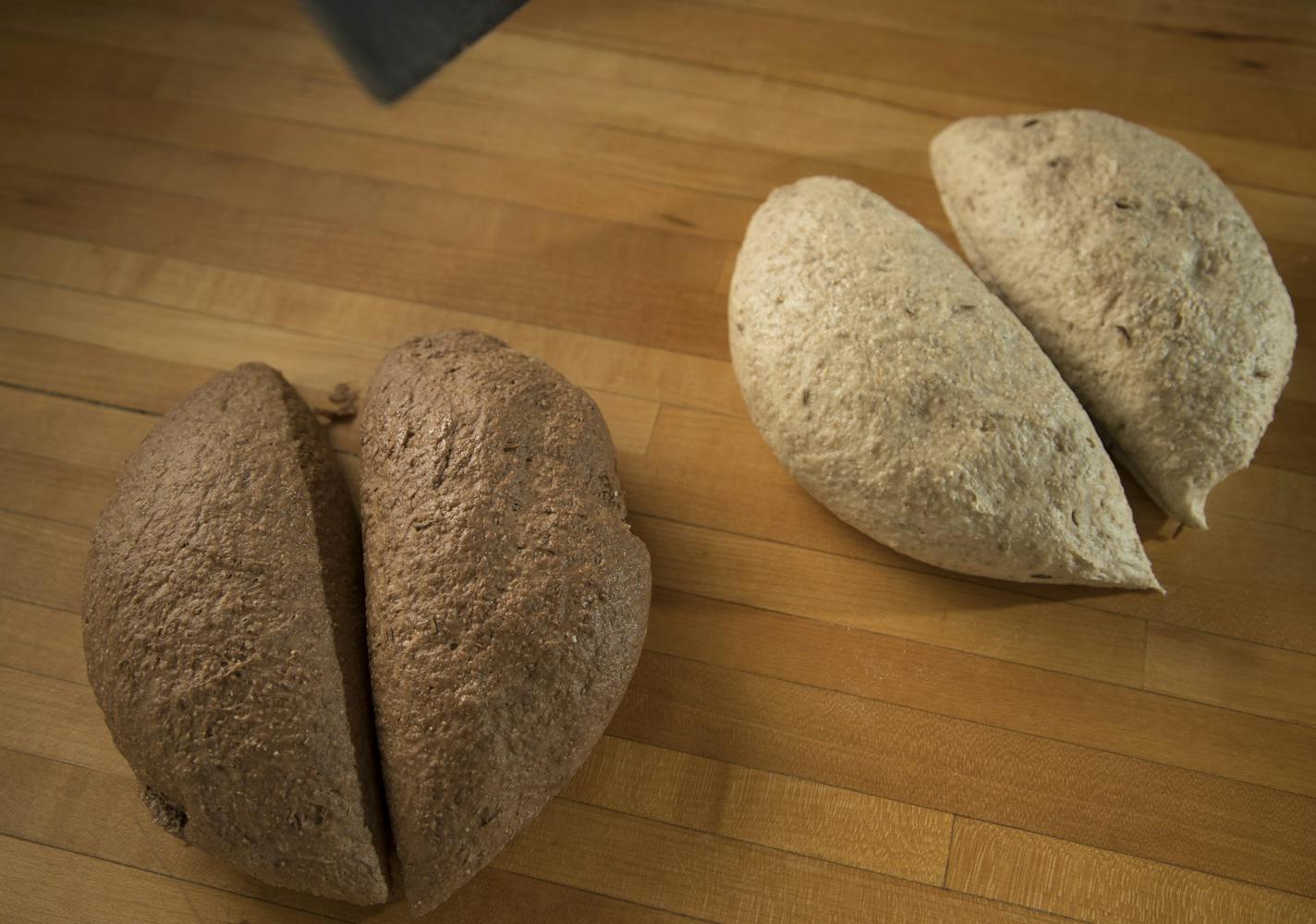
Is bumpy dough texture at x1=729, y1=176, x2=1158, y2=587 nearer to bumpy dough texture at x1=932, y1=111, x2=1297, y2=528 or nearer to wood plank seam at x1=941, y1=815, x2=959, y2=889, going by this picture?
bumpy dough texture at x1=932, y1=111, x2=1297, y2=528

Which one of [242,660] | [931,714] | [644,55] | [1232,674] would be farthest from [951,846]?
[644,55]

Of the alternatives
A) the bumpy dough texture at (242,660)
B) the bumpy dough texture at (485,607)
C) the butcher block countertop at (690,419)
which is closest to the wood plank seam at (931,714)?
the butcher block countertop at (690,419)

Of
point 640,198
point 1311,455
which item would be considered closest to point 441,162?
point 640,198

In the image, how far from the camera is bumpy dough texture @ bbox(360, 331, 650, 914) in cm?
112

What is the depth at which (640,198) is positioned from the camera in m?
1.73

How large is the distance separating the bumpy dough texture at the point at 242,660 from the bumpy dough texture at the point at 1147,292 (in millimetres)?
886

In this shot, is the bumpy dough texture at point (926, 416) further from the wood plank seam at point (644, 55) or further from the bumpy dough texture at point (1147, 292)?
the wood plank seam at point (644, 55)

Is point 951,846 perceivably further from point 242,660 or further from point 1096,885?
point 242,660

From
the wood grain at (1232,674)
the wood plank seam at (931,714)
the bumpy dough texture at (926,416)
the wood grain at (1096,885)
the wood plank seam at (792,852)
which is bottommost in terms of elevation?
the wood plank seam at (792,852)

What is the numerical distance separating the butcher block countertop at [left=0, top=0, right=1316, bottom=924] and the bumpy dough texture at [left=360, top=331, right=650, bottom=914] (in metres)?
0.15

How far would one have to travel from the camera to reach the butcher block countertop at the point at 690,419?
4.08ft

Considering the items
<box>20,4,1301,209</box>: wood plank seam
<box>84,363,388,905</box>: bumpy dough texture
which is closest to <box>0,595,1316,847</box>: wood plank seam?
<box>84,363,388,905</box>: bumpy dough texture

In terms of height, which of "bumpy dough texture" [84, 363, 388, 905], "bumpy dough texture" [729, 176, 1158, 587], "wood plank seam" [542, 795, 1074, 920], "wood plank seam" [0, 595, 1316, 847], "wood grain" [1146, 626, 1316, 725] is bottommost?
"wood plank seam" [542, 795, 1074, 920]

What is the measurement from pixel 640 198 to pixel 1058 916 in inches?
44.0
